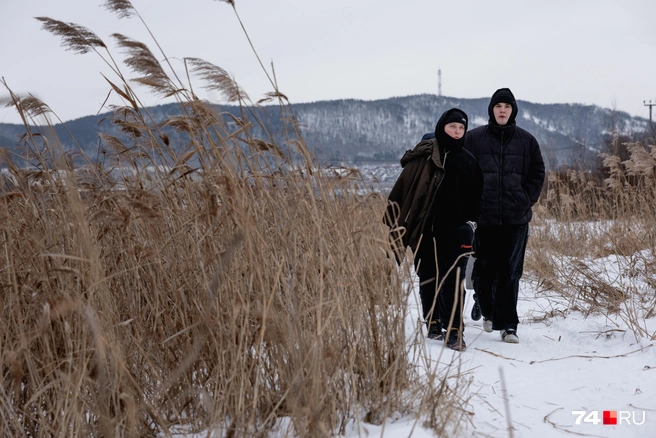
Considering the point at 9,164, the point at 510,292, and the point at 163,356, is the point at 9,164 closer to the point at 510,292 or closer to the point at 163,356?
the point at 163,356

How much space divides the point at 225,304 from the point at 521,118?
171860 mm

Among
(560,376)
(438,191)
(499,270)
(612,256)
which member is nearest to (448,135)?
(438,191)

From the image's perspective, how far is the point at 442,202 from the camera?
469cm

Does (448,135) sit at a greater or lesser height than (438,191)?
greater

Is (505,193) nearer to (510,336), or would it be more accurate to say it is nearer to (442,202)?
(442,202)

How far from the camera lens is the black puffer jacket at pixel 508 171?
4953 millimetres

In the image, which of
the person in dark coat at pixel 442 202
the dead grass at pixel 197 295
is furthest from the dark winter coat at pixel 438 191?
the dead grass at pixel 197 295

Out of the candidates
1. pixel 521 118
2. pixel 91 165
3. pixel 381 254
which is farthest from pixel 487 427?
pixel 521 118

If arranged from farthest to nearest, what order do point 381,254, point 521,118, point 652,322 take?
1. point 521,118
2. point 652,322
3. point 381,254

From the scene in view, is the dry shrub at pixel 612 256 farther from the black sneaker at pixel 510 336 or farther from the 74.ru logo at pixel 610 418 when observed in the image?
the 74.ru logo at pixel 610 418

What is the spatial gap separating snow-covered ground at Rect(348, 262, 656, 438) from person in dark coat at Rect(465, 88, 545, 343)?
0.36m

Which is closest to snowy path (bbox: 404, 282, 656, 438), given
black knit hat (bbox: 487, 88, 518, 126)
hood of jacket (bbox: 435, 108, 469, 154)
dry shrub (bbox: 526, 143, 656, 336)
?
dry shrub (bbox: 526, 143, 656, 336)

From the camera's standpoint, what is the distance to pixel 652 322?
491 centimetres

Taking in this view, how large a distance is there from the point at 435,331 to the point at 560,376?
1067 mm
